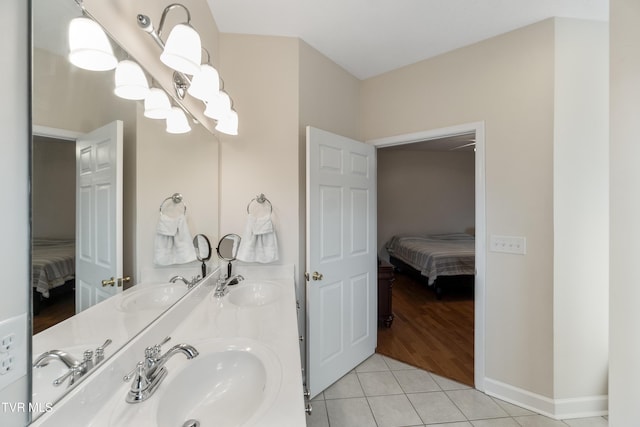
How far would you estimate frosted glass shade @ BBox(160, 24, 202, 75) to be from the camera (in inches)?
38.8

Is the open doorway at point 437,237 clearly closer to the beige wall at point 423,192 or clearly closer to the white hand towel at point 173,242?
the beige wall at point 423,192

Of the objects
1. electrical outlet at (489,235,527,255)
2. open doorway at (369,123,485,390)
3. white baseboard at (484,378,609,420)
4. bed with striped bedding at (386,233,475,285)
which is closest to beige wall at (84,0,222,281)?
open doorway at (369,123,485,390)

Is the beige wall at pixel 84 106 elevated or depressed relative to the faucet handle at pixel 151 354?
elevated

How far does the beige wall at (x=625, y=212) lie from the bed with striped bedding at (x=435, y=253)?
98.1 inches

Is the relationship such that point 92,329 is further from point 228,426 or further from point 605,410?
point 605,410

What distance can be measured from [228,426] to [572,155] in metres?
2.28

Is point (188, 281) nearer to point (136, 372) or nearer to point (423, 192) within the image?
point (136, 372)

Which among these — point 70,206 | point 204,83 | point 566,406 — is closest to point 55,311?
point 70,206

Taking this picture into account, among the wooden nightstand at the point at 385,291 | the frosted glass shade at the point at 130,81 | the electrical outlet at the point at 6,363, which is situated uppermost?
the frosted glass shade at the point at 130,81

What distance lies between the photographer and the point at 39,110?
570mm

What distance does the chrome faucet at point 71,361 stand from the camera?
58 cm

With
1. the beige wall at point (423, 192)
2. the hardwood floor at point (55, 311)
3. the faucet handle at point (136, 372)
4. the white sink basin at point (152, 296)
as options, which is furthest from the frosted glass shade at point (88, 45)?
the beige wall at point (423, 192)

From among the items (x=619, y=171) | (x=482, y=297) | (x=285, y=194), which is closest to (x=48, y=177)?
(x=285, y=194)

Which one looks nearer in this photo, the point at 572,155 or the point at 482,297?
the point at 572,155
